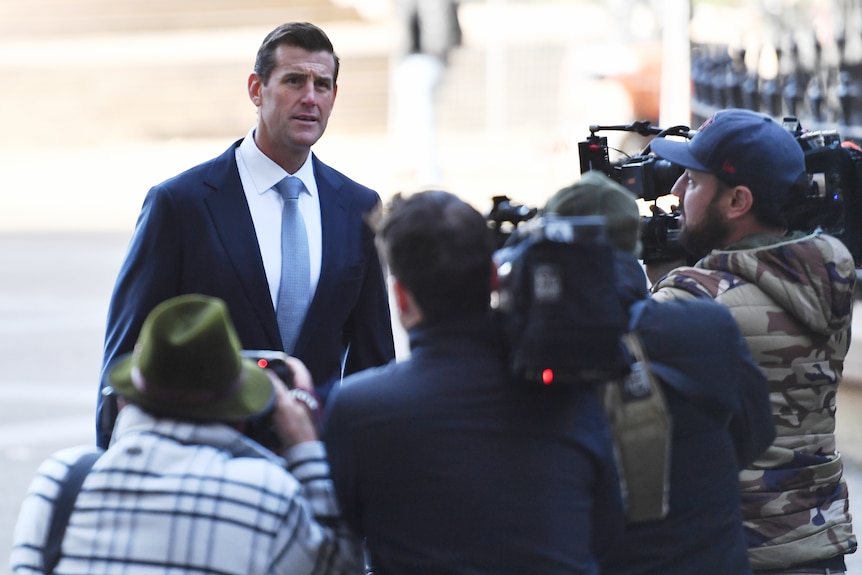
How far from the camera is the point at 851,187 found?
3449mm

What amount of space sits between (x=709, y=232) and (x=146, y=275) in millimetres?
1386

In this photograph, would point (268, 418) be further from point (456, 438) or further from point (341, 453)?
point (456, 438)

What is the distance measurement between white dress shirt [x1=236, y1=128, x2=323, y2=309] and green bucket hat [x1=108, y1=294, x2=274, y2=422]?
1140mm

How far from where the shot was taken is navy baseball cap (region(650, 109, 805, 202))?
2.91 metres

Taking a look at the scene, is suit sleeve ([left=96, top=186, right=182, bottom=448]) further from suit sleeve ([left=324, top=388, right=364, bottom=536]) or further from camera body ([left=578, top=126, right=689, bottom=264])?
suit sleeve ([left=324, top=388, right=364, bottom=536])

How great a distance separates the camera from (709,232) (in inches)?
117

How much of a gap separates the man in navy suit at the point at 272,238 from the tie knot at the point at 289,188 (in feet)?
0.05

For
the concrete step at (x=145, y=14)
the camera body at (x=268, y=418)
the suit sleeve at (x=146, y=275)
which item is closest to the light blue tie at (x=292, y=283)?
the suit sleeve at (x=146, y=275)

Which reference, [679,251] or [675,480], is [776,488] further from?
[679,251]

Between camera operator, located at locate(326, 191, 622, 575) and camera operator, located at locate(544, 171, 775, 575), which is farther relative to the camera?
camera operator, located at locate(544, 171, 775, 575)

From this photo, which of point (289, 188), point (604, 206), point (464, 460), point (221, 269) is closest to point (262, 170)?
point (289, 188)

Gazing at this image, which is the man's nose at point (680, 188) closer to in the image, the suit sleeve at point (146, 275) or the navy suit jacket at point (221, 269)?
the navy suit jacket at point (221, 269)

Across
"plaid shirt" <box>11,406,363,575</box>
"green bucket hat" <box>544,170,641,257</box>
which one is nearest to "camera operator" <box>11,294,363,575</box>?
"plaid shirt" <box>11,406,363,575</box>

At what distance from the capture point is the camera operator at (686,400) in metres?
2.44
